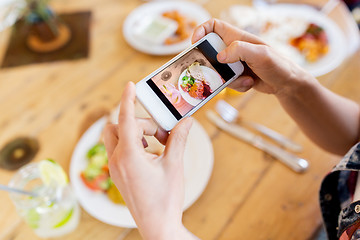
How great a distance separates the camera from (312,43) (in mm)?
1065

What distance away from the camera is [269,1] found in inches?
48.8

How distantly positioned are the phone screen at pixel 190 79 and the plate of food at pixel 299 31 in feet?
1.59

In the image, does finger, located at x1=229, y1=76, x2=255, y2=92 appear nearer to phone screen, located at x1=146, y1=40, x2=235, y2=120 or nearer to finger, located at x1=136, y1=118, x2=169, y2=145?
phone screen, located at x1=146, y1=40, x2=235, y2=120

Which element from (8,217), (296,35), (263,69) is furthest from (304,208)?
(8,217)

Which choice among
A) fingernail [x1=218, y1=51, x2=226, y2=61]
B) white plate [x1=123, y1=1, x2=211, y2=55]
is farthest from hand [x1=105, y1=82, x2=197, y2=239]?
white plate [x1=123, y1=1, x2=211, y2=55]

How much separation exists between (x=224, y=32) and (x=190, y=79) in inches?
5.5

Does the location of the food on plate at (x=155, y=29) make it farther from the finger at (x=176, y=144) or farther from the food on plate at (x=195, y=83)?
the finger at (x=176, y=144)

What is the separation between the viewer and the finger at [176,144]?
1.70 feet

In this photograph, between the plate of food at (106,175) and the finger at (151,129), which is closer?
the finger at (151,129)

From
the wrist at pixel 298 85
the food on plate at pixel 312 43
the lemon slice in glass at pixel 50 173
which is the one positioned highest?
the wrist at pixel 298 85

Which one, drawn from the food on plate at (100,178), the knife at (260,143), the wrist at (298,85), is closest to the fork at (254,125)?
→ the knife at (260,143)

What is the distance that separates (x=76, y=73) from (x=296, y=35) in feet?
2.63

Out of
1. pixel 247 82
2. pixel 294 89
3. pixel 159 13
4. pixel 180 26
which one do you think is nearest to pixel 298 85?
pixel 294 89

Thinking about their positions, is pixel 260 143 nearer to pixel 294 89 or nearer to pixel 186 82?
pixel 294 89
